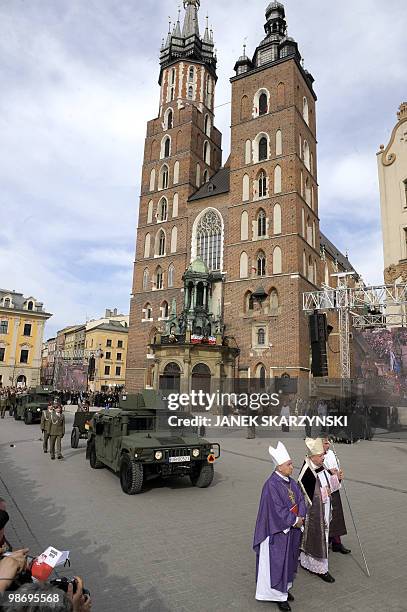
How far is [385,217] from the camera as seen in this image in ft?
67.8

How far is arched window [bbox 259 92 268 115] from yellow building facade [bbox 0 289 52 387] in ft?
115

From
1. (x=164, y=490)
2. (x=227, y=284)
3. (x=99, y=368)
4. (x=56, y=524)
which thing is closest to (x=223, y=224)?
(x=227, y=284)

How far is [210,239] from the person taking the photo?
109 feet

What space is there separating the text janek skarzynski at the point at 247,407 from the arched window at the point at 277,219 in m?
11.9

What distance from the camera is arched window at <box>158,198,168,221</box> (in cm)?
3606

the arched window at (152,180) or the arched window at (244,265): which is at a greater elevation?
the arched window at (152,180)

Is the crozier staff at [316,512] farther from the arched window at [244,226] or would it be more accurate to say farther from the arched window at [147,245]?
the arched window at [147,245]

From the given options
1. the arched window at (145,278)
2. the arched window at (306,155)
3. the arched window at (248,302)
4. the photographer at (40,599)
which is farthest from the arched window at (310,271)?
the photographer at (40,599)

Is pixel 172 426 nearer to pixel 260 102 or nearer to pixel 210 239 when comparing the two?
pixel 210 239

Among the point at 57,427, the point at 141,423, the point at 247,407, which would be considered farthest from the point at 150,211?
the point at 141,423

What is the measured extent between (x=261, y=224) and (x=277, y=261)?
11.7 feet

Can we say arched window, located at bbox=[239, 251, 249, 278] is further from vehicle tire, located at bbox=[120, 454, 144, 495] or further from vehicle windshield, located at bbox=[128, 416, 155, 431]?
vehicle tire, located at bbox=[120, 454, 144, 495]

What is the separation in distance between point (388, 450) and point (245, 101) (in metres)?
29.7

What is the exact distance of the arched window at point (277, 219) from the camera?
29516 mm
